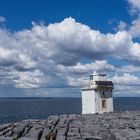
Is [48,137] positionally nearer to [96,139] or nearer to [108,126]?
[96,139]

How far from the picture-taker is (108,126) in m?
36.8

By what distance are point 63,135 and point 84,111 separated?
25356 mm

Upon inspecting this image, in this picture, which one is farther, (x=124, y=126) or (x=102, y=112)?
(x=102, y=112)

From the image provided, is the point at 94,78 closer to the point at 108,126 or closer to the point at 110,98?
the point at 110,98

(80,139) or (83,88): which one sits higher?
(83,88)

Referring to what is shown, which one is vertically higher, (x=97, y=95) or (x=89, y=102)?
(x=97, y=95)

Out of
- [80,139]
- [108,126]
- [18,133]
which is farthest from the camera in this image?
[108,126]

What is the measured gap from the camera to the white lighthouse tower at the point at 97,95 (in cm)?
5362

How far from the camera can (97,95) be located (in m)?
53.9

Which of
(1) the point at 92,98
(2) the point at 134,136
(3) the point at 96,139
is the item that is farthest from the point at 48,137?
(1) the point at 92,98

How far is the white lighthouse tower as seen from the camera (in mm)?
53622

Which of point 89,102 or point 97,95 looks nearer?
point 97,95

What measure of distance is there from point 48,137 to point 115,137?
17.7 ft

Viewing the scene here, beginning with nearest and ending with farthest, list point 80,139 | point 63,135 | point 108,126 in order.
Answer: point 80,139 → point 63,135 → point 108,126
